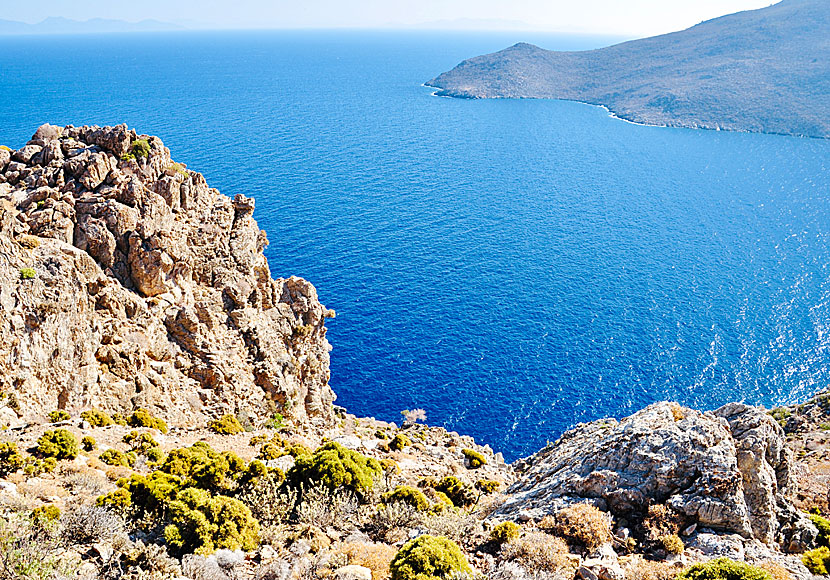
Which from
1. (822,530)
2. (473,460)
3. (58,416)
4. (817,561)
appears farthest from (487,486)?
(58,416)

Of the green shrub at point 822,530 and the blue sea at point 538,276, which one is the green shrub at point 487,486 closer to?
the green shrub at point 822,530

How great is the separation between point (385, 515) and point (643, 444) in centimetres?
1312

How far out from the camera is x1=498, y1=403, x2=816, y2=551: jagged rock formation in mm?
24109

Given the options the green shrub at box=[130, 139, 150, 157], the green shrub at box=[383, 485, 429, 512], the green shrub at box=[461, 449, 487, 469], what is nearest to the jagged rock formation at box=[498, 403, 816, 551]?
the green shrub at box=[383, 485, 429, 512]

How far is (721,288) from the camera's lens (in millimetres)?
113000

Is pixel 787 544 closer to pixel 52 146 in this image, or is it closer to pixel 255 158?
pixel 52 146

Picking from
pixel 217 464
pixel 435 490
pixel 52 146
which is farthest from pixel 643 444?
pixel 52 146

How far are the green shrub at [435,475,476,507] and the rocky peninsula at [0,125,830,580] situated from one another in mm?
A: 190

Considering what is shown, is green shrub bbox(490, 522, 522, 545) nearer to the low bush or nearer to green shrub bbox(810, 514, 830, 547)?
the low bush

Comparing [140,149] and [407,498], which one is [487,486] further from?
[140,149]

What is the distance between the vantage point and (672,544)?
2242 centimetres

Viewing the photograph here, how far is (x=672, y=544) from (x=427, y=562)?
34.4 feet

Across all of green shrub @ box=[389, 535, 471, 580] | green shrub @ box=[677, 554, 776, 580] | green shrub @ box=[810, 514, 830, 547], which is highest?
green shrub @ box=[677, 554, 776, 580]

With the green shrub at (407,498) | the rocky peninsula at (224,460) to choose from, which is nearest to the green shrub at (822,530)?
the rocky peninsula at (224,460)
